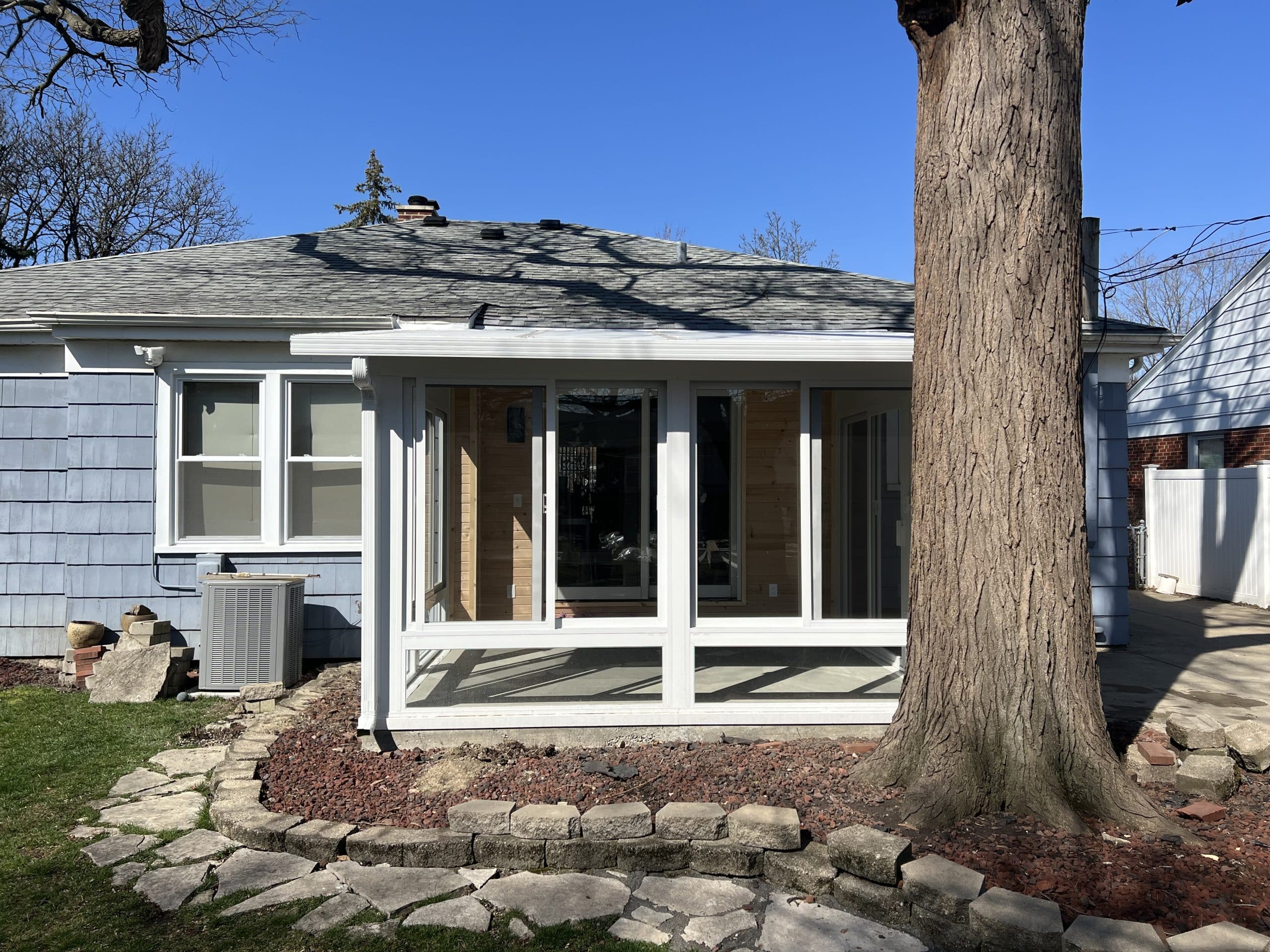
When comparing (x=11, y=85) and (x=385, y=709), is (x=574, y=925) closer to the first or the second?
(x=385, y=709)

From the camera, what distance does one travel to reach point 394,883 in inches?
142

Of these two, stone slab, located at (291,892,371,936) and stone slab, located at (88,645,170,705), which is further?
stone slab, located at (88,645,170,705)

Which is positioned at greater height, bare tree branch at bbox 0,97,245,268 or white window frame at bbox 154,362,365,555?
bare tree branch at bbox 0,97,245,268

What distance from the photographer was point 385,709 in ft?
17.2

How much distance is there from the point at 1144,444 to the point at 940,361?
516 inches

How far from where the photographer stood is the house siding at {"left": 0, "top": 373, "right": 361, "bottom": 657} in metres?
7.51

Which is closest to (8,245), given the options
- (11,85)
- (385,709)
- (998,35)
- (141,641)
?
(11,85)

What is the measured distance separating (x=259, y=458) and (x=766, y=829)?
574 centimetres

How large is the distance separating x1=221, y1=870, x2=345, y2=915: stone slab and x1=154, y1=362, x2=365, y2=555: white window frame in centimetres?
414

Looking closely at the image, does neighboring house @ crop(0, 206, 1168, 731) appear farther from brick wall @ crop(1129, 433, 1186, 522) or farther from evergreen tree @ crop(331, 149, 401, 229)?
evergreen tree @ crop(331, 149, 401, 229)

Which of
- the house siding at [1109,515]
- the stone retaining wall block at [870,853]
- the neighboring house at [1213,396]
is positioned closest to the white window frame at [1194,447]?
the neighboring house at [1213,396]

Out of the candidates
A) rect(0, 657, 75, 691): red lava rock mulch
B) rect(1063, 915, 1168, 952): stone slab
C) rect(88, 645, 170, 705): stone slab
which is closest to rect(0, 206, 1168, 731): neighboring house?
rect(0, 657, 75, 691): red lava rock mulch

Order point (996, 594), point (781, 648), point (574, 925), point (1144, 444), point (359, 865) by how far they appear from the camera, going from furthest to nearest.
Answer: point (1144, 444)
point (781, 648)
point (996, 594)
point (359, 865)
point (574, 925)

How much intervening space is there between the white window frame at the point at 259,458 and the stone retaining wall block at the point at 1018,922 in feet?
18.8
